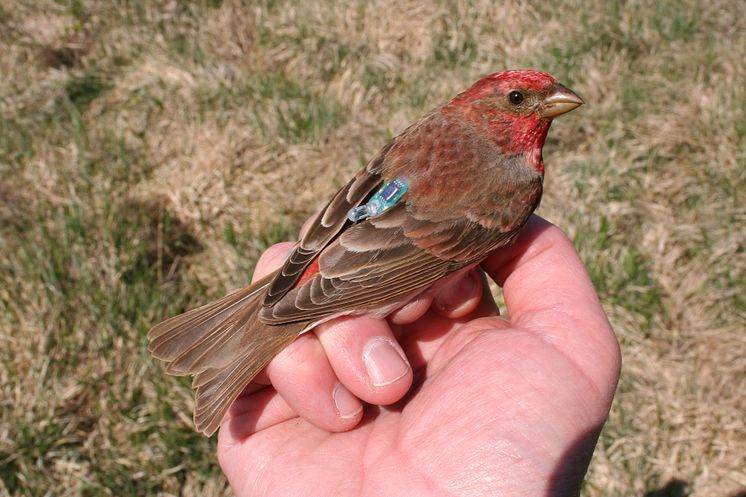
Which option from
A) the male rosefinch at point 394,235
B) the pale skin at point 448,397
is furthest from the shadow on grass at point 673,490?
the male rosefinch at point 394,235

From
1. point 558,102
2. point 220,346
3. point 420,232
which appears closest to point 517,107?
point 558,102

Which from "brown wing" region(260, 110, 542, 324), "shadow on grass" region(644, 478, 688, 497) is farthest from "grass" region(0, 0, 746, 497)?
"brown wing" region(260, 110, 542, 324)

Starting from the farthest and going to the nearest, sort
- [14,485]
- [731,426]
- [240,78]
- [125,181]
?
[240,78]
[125,181]
[731,426]
[14,485]

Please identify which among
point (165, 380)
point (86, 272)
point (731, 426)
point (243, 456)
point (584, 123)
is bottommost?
point (731, 426)

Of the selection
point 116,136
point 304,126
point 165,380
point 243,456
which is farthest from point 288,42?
point 243,456

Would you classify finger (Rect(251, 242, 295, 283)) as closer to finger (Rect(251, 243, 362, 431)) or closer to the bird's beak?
finger (Rect(251, 243, 362, 431))

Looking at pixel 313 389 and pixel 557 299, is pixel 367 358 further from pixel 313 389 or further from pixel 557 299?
pixel 557 299

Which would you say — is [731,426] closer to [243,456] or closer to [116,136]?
[243,456]

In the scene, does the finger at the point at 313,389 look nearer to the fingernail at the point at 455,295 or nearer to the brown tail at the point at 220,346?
the brown tail at the point at 220,346
